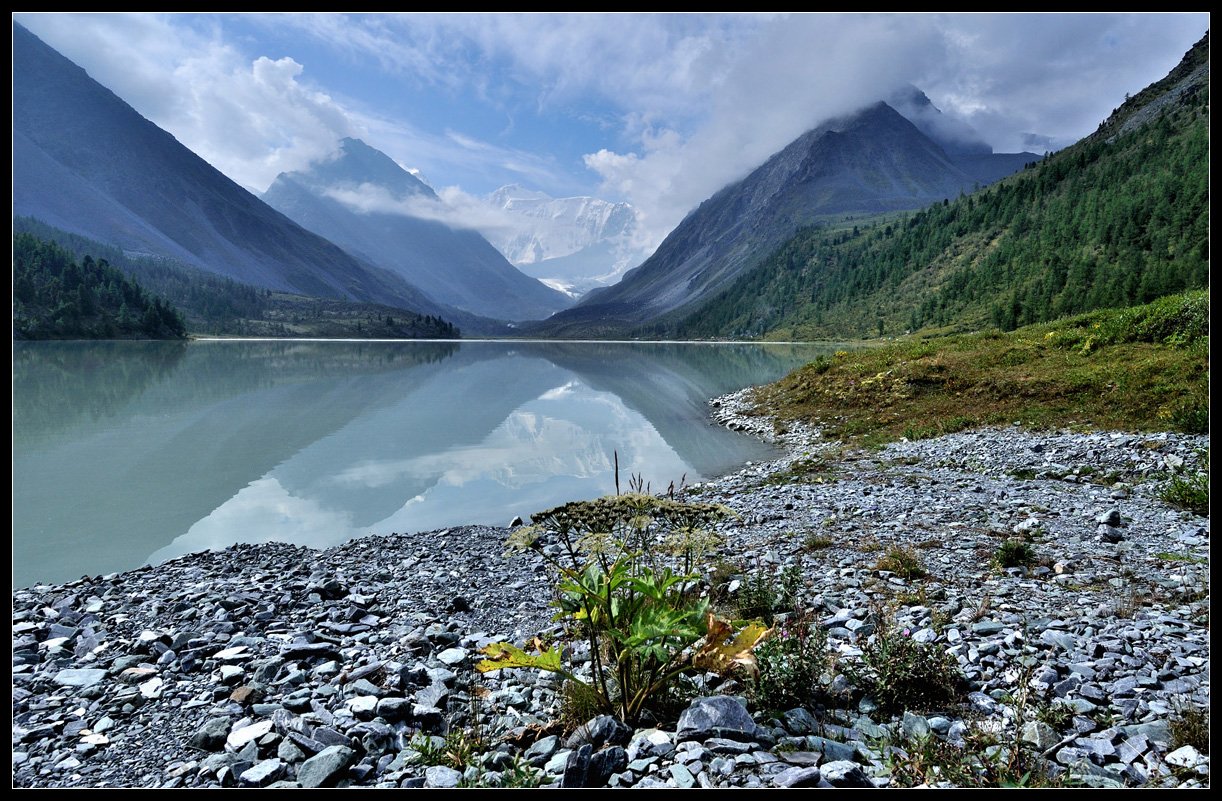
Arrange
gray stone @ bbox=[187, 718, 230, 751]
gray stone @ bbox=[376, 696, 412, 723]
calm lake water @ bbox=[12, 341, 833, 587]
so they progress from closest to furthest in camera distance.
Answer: gray stone @ bbox=[187, 718, 230, 751] < gray stone @ bbox=[376, 696, 412, 723] < calm lake water @ bbox=[12, 341, 833, 587]

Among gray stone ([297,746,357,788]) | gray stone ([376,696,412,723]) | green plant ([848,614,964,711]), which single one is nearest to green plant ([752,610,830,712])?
green plant ([848,614,964,711])

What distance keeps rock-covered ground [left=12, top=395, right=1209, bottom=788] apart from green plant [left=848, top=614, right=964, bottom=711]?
170 mm

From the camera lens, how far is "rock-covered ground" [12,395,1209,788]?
4.70m

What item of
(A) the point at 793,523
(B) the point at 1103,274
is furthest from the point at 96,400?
(B) the point at 1103,274

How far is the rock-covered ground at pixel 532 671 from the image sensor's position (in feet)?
15.4

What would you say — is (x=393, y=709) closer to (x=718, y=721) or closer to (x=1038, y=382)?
(x=718, y=721)

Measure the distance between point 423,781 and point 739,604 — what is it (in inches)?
191

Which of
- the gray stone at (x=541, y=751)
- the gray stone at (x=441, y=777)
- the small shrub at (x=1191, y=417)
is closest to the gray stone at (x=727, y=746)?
the gray stone at (x=541, y=751)

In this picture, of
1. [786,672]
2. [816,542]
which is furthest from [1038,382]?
[786,672]

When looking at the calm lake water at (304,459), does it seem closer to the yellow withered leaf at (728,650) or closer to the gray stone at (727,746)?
the yellow withered leaf at (728,650)

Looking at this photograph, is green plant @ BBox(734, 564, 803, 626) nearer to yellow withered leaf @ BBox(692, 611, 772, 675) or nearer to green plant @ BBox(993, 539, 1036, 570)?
yellow withered leaf @ BBox(692, 611, 772, 675)

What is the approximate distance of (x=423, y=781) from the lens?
462 cm

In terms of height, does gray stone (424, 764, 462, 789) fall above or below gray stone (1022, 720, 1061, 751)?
below

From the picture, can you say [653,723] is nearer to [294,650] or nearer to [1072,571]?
[294,650]
